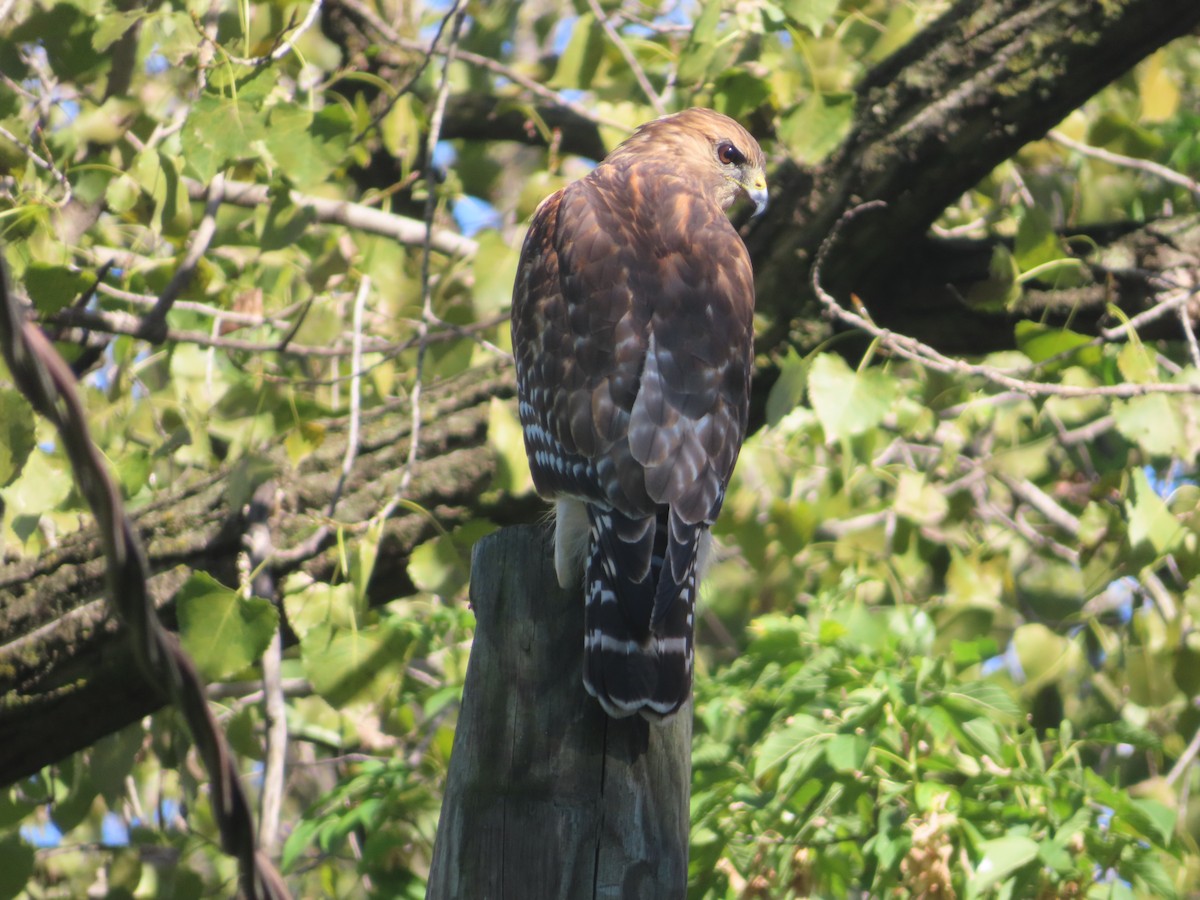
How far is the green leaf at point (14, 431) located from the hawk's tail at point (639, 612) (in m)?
1.31

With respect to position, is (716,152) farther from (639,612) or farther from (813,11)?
(639,612)

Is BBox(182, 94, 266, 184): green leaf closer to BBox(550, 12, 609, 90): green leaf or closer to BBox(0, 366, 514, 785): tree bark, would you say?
BBox(0, 366, 514, 785): tree bark

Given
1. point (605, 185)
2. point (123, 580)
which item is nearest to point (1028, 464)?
point (605, 185)

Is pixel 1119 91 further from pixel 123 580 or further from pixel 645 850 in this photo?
pixel 123 580

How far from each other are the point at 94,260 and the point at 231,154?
2.52 feet

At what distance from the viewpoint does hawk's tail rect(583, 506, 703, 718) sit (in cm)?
171

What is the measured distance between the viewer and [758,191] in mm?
3508

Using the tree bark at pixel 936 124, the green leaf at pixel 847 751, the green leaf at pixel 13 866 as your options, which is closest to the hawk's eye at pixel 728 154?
the tree bark at pixel 936 124

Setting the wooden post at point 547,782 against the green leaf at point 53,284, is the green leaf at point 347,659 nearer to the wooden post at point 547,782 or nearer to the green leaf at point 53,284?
the green leaf at point 53,284

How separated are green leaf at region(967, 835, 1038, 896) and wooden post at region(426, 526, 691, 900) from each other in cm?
74

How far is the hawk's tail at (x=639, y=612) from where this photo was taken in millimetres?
1712

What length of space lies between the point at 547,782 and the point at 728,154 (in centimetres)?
229

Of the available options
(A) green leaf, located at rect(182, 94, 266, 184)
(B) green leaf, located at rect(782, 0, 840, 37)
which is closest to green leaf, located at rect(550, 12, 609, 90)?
(B) green leaf, located at rect(782, 0, 840, 37)

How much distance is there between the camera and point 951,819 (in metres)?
2.42
